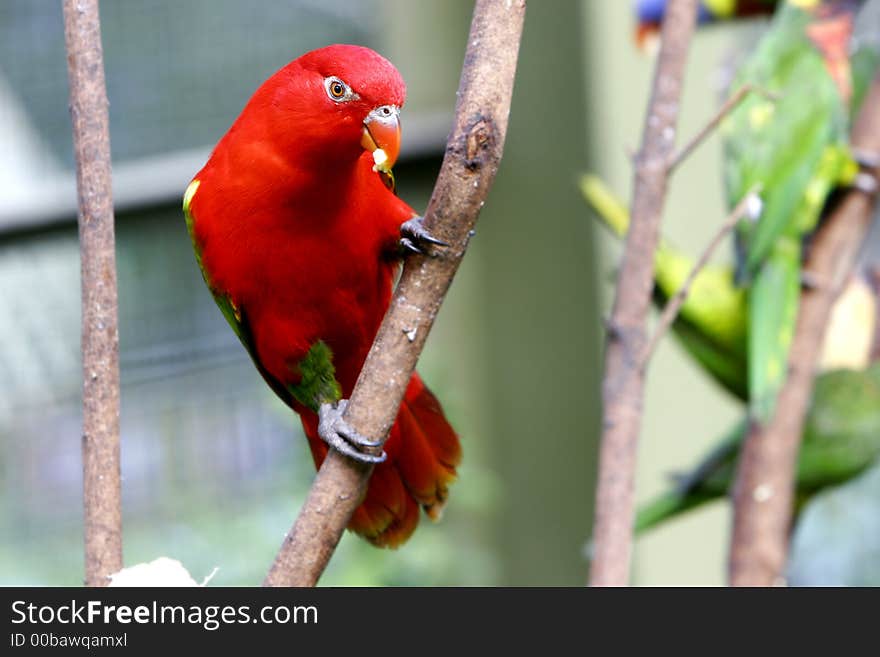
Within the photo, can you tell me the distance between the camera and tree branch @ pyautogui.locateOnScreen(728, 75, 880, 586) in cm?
148

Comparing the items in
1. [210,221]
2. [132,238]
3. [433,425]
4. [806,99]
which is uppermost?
[132,238]

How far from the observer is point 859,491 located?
1.67 meters

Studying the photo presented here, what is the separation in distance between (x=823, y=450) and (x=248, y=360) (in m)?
1.49

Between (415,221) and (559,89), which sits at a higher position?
(559,89)

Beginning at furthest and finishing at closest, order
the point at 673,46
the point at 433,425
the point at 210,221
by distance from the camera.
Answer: the point at 673,46 → the point at 433,425 → the point at 210,221

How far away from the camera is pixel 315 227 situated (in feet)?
3.45

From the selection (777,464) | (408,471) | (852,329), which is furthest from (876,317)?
(408,471)

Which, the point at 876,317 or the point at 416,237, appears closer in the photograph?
the point at 416,237

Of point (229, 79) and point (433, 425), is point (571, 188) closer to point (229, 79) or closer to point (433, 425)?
point (229, 79)

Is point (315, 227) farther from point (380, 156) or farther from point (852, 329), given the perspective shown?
point (852, 329)

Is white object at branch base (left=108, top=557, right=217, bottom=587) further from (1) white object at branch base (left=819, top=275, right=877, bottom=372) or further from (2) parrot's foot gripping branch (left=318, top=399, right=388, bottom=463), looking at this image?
(1) white object at branch base (left=819, top=275, right=877, bottom=372)
